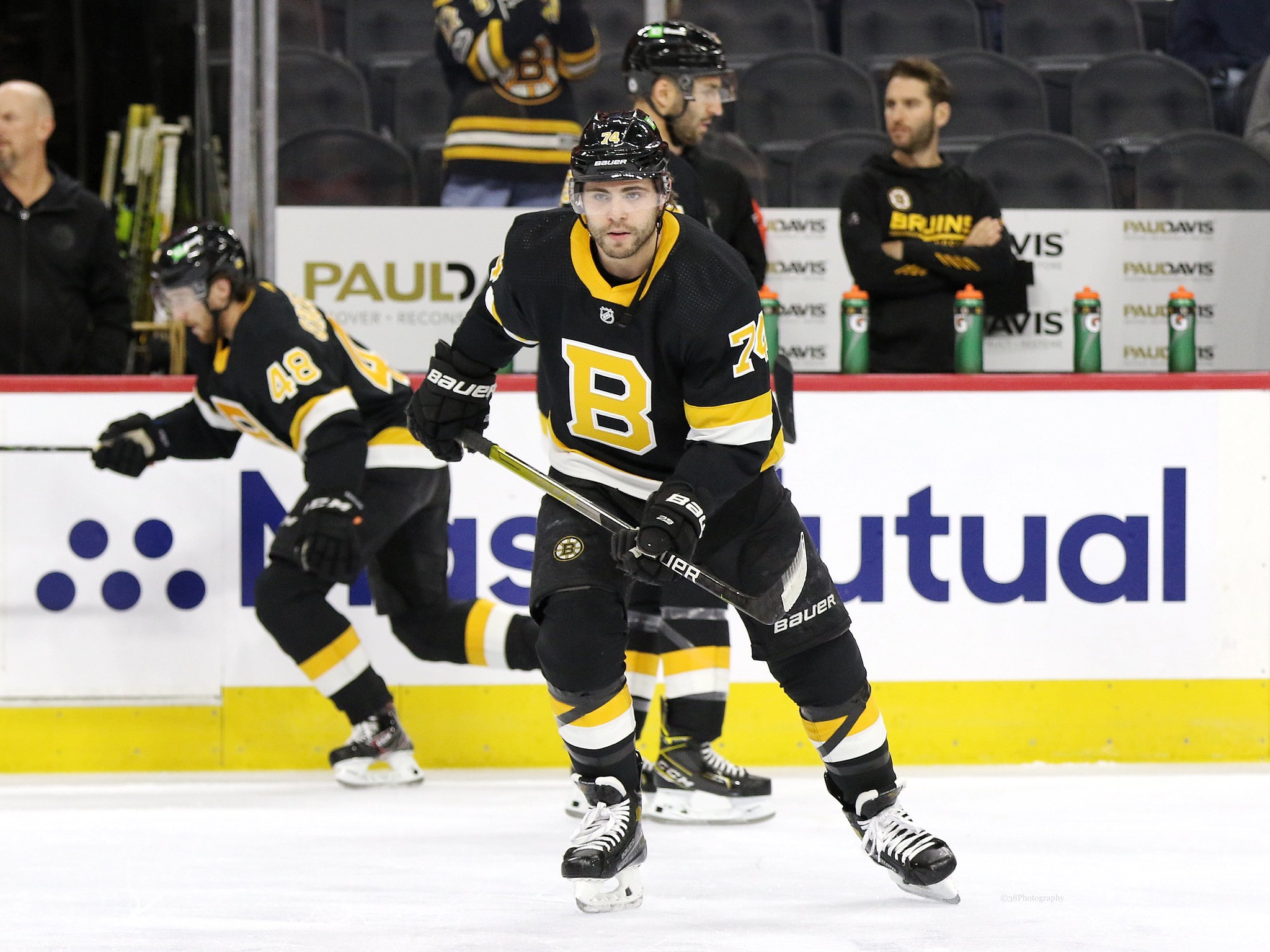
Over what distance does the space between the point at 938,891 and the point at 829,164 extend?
276 cm

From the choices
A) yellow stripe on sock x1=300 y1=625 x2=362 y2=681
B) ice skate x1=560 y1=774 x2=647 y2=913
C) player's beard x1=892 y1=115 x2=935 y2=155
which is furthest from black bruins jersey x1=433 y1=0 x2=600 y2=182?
ice skate x1=560 y1=774 x2=647 y2=913

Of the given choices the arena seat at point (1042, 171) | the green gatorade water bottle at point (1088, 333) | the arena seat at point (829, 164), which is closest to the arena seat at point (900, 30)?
the arena seat at point (829, 164)

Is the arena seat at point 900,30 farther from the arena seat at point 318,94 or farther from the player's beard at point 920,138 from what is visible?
the arena seat at point 318,94

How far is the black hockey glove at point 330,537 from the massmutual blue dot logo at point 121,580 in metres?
0.50

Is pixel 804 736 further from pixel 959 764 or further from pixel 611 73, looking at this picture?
pixel 611 73

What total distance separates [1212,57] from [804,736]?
264 cm

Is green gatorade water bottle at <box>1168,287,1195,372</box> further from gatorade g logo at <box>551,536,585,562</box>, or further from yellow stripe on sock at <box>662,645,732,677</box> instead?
gatorade g logo at <box>551,536,585,562</box>

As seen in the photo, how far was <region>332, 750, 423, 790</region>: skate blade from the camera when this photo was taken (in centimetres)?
338

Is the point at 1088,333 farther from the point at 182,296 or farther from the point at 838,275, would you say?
the point at 182,296

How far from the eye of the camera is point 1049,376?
142 inches

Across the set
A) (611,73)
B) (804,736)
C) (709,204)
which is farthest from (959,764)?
(611,73)

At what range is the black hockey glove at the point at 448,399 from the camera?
2455 millimetres

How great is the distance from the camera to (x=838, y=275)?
4.27m

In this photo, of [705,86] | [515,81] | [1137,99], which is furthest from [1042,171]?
[705,86]
